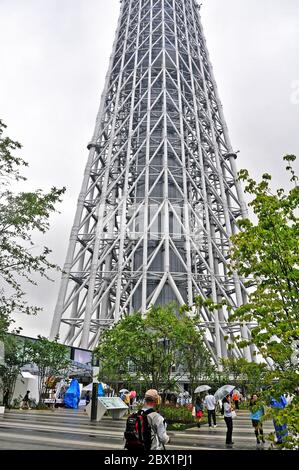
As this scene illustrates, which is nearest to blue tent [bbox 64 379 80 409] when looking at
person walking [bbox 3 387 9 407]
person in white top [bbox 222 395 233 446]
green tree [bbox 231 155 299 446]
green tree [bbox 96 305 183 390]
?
person walking [bbox 3 387 9 407]

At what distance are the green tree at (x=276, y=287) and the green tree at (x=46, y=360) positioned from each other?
2528cm

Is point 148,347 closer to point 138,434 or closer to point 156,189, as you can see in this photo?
point 138,434

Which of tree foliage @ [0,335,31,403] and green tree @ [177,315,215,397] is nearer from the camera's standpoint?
green tree @ [177,315,215,397]

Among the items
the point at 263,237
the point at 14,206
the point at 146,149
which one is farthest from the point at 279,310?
the point at 146,149

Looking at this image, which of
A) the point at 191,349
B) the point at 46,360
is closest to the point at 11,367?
the point at 46,360

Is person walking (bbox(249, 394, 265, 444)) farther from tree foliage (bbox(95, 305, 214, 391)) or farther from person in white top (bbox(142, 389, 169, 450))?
tree foliage (bbox(95, 305, 214, 391))

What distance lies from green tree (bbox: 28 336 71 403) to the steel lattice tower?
8381 millimetres

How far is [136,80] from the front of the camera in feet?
187

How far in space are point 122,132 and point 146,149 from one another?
865 centimetres

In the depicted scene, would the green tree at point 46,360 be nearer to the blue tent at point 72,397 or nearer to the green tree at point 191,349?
the blue tent at point 72,397

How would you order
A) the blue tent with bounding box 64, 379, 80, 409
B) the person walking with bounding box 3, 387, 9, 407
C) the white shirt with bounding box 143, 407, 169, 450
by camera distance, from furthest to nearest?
the blue tent with bounding box 64, 379, 80, 409 < the person walking with bounding box 3, 387, 9, 407 < the white shirt with bounding box 143, 407, 169, 450

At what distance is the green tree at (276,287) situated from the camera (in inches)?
266

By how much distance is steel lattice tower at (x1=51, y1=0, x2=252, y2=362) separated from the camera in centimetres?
4325

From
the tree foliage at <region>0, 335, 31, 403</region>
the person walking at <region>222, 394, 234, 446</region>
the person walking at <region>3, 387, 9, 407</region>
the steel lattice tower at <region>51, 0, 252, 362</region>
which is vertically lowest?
the person walking at <region>222, 394, 234, 446</region>
